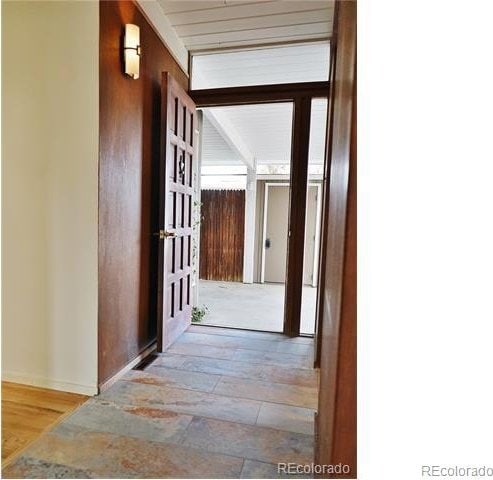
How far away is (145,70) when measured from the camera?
2078mm

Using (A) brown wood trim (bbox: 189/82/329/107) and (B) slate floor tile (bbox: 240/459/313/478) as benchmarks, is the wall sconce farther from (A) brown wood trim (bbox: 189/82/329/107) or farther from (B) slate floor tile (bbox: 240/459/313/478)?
(B) slate floor tile (bbox: 240/459/313/478)

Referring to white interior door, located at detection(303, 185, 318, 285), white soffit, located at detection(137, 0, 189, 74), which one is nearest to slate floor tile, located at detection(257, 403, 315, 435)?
white soffit, located at detection(137, 0, 189, 74)

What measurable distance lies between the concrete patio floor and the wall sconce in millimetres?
2319

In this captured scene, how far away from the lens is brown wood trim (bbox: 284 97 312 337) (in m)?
2.67

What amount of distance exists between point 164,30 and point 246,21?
64 cm

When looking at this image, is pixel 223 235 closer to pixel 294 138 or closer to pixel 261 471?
pixel 294 138

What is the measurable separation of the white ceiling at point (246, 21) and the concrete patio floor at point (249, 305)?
2.65 metres

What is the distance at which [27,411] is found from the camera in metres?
1.55

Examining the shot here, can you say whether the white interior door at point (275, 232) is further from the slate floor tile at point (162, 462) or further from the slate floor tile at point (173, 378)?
the slate floor tile at point (162, 462)

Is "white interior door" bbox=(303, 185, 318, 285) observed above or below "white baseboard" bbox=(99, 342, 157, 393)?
above
